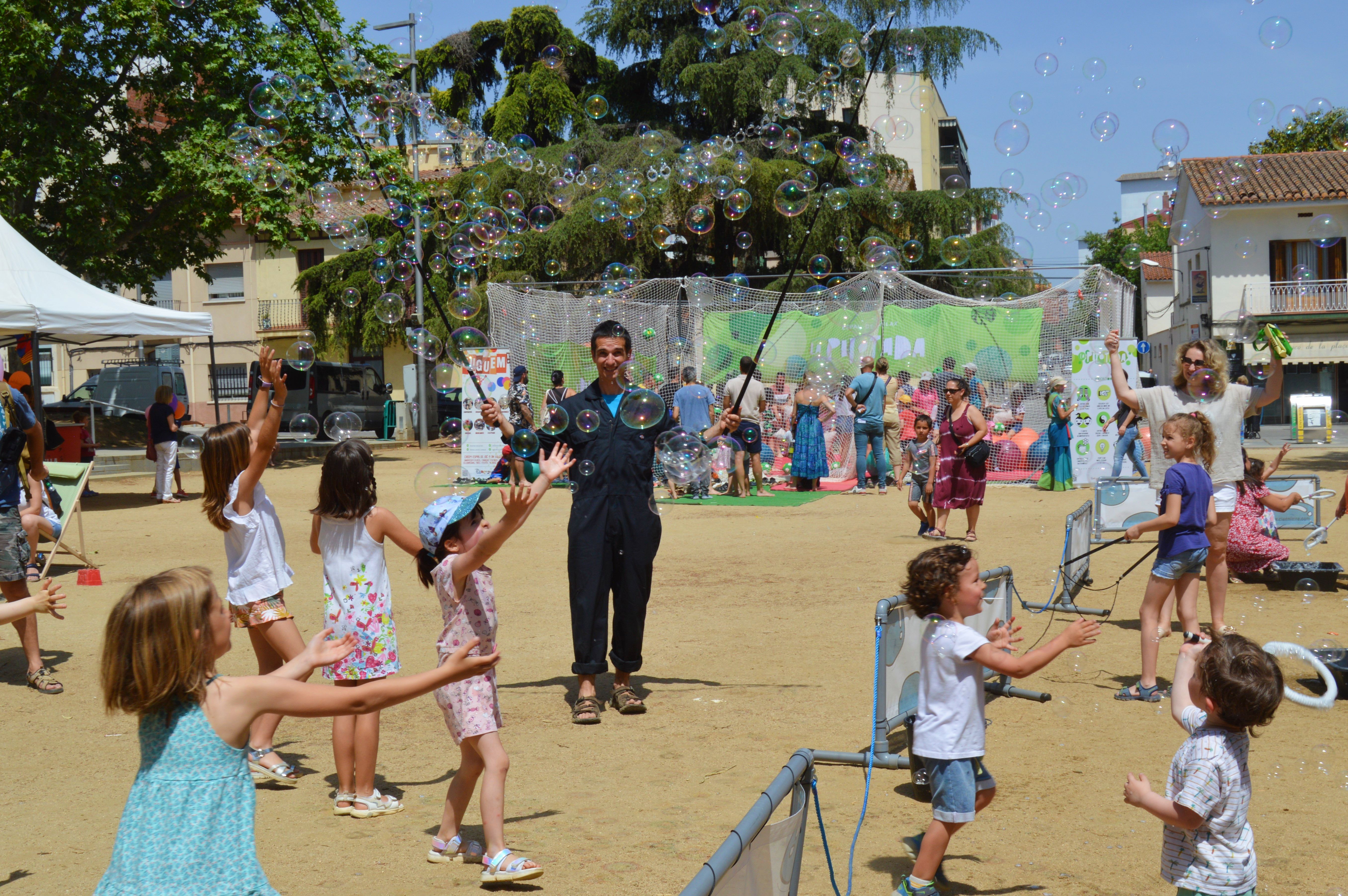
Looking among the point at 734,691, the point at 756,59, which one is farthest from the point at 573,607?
the point at 756,59

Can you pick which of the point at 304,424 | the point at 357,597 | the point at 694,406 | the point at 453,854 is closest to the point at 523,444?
the point at 357,597

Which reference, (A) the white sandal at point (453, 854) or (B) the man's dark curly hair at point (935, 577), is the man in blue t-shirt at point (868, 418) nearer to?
(B) the man's dark curly hair at point (935, 577)

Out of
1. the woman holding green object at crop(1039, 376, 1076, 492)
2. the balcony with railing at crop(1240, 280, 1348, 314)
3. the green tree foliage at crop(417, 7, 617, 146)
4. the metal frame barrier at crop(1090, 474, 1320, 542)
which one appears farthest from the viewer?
the balcony with railing at crop(1240, 280, 1348, 314)

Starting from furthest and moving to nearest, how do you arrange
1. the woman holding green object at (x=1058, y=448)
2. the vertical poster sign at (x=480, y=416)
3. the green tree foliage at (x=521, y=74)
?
the green tree foliage at (x=521, y=74) → the vertical poster sign at (x=480, y=416) → the woman holding green object at (x=1058, y=448)

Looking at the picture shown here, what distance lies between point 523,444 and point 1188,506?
325 centimetres

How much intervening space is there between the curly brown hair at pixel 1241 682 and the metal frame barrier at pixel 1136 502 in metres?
6.90

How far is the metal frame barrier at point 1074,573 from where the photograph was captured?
24.7 feet

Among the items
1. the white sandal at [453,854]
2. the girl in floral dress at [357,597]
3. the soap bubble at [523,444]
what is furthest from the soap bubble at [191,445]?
the white sandal at [453,854]

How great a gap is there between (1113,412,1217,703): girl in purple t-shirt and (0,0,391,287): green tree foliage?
54.6 feet

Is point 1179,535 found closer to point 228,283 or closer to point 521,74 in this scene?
point 521,74

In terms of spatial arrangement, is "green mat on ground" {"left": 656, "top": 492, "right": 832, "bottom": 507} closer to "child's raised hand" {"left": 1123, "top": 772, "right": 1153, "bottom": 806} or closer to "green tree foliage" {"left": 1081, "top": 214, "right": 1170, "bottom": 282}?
"child's raised hand" {"left": 1123, "top": 772, "right": 1153, "bottom": 806}

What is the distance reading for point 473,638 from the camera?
3.60 m

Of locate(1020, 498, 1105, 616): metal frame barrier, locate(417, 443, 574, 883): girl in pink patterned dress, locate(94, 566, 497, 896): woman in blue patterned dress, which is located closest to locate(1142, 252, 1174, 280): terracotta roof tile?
locate(1020, 498, 1105, 616): metal frame barrier

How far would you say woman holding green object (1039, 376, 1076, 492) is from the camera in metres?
15.9
